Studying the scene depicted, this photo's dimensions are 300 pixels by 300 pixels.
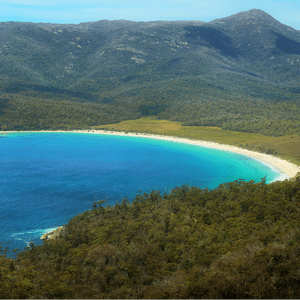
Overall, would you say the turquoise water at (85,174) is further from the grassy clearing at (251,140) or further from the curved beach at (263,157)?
the grassy clearing at (251,140)

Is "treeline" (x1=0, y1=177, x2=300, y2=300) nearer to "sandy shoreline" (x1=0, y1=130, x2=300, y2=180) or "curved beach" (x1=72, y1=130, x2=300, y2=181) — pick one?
"curved beach" (x1=72, y1=130, x2=300, y2=181)

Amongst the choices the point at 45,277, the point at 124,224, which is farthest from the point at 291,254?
the point at 124,224

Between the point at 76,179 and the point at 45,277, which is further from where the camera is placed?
the point at 76,179

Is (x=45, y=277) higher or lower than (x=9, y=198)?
higher

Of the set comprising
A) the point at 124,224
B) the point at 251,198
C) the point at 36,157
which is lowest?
the point at 36,157

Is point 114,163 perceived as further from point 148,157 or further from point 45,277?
point 45,277

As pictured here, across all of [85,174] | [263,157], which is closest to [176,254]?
[85,174]

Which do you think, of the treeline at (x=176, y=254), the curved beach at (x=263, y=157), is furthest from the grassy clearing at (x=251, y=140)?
the treeline at (x=176, y=254)

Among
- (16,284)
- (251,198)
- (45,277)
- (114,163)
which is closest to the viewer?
(16,284)
